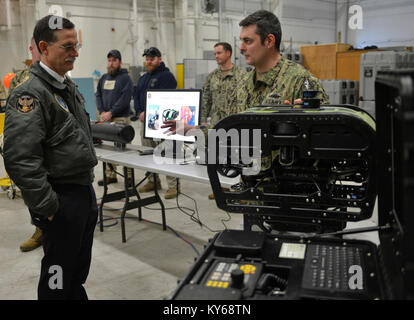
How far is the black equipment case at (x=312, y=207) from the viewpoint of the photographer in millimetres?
941

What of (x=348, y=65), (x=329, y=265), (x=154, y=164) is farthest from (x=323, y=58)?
(x=329, y=265)

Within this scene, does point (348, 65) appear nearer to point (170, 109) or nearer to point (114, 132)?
point (170, 109)

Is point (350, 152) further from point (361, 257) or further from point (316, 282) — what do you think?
point (316, 282)

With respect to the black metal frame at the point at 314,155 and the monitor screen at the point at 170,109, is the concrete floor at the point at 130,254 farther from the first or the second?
the black metal frame at the point at 314,155

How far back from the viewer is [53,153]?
5.93ft

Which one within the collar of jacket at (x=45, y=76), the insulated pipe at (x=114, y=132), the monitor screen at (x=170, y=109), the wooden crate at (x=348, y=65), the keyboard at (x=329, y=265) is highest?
the wooden crate at (x=348, y=65)

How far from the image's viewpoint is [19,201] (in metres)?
4.83

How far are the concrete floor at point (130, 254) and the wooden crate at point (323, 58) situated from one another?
21.7 ft

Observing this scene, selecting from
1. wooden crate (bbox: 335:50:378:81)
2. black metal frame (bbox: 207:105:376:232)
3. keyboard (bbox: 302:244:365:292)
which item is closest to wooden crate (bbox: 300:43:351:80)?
wooden crate (bbox: 335:50:378:81)

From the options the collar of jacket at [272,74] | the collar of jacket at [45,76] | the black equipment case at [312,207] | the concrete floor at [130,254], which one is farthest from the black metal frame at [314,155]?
the concrete floor at [130,254]

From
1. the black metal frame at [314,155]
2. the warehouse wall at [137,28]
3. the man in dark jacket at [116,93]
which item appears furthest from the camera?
the warehouse wall at [137,28]

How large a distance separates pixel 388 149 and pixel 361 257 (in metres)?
0.30

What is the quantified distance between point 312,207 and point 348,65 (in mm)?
9299

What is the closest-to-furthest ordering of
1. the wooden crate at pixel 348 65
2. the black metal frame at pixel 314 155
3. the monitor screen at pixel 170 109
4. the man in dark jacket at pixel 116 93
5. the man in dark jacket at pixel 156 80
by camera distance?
1. the black metal frame at pixel 314 155
2. the monitor screen at pixel 170 109
3. the man in dark jacket at pixel 156 80
4. the man in dark jacket at pixel 116 93
5. the wooden crate at pixel 348 65
